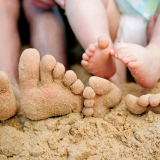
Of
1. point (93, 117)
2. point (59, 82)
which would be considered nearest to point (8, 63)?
point (59, 82)

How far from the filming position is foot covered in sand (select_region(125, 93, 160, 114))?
631mm

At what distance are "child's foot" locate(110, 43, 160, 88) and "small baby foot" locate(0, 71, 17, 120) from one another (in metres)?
0.38

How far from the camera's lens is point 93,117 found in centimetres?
72

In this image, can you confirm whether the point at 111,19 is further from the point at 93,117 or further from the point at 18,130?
the point at 18,130

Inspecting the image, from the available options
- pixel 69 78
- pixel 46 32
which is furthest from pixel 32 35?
pixel 69 78

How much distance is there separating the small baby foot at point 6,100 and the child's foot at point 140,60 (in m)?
0.38

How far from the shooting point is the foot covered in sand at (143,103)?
24.9 inches

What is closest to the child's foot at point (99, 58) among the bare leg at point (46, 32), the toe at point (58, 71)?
the toe at point (58, 71)

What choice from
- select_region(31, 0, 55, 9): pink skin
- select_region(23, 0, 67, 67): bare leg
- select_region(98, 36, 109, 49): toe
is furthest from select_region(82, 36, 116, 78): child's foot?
select_region(31, 0, 55, 9): pink skin

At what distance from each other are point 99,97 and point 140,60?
196 mm

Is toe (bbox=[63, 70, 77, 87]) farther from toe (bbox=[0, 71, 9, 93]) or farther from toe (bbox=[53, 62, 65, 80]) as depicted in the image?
toe (bbox=[0, 71, 9, 93])

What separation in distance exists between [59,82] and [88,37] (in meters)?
0.23

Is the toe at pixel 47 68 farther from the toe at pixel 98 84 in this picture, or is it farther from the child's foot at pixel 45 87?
the toe at pixel 98 84

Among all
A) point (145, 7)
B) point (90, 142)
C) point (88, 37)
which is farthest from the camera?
point (145, 7)
